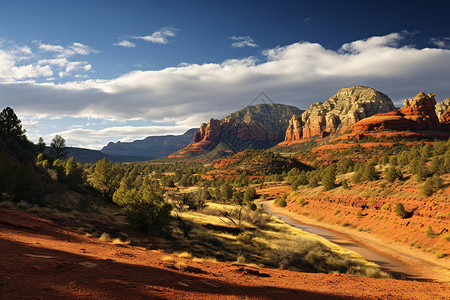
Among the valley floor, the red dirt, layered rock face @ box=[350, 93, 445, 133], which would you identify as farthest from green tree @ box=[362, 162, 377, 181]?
layered rock face @ box=[350, 93, 445, 133]

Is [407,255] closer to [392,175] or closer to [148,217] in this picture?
[392,175]

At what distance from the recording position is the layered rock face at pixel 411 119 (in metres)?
156

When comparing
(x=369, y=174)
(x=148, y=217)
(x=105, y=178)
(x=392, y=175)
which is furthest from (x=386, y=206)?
(x=105, y=178)

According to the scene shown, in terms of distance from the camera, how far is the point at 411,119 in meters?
164

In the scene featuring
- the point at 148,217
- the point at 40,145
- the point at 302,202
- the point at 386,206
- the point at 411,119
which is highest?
the point at 411,119

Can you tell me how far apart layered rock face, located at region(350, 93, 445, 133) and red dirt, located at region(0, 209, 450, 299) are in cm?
16453

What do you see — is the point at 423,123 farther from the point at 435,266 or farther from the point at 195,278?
the point at 195,278

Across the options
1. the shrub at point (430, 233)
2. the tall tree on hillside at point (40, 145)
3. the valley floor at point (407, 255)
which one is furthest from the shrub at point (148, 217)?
the tall tree on hillside at point (40, 145)

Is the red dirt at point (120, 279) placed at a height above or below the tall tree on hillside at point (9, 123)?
below

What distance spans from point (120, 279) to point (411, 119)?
199 meters

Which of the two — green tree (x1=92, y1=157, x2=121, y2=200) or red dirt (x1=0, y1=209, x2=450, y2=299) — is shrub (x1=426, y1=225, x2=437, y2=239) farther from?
green tree (x1=92, y1=157, x2=121, y2=200)

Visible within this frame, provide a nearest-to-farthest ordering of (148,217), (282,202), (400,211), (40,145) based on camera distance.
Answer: (148,217) → (400,211) → (282,202) → (40,145)

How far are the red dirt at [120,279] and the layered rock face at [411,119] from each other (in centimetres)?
16453

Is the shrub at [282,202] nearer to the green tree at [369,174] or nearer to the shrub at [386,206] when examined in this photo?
the green tree at [369,174]
